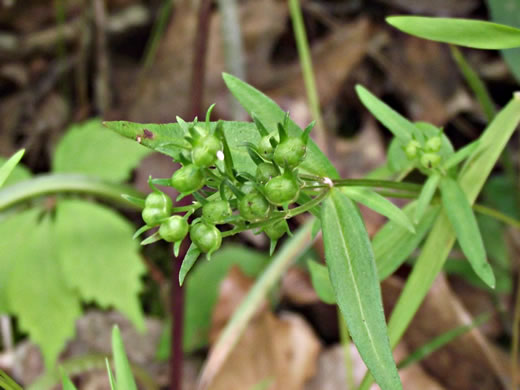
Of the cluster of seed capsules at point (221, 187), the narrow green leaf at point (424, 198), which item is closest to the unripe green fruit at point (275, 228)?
the cluster of seed capsules at point (221, 187)

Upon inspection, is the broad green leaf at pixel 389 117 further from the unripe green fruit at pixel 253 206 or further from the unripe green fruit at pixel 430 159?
the unripe green fruit at pixel 253 206

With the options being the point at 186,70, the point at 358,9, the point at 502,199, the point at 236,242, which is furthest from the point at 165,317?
the point at 358,9

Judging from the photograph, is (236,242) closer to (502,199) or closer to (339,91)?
(339,91)

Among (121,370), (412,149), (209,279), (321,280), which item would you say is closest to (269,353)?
(209,279)

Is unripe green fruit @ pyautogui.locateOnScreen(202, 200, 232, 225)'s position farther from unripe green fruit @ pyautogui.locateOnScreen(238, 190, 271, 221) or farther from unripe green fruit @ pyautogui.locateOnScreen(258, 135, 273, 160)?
unripe green fruit @ pyautogui.locateOnScreen(258, 135, 273, 160)

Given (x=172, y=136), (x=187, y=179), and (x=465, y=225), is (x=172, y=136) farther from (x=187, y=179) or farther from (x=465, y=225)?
(x=465, y=225)

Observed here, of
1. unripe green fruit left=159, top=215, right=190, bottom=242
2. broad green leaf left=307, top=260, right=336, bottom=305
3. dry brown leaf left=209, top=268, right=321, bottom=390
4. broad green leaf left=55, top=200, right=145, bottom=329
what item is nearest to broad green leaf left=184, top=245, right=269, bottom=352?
dry brown leaf left=209, top=268, right=321, bottom=390
